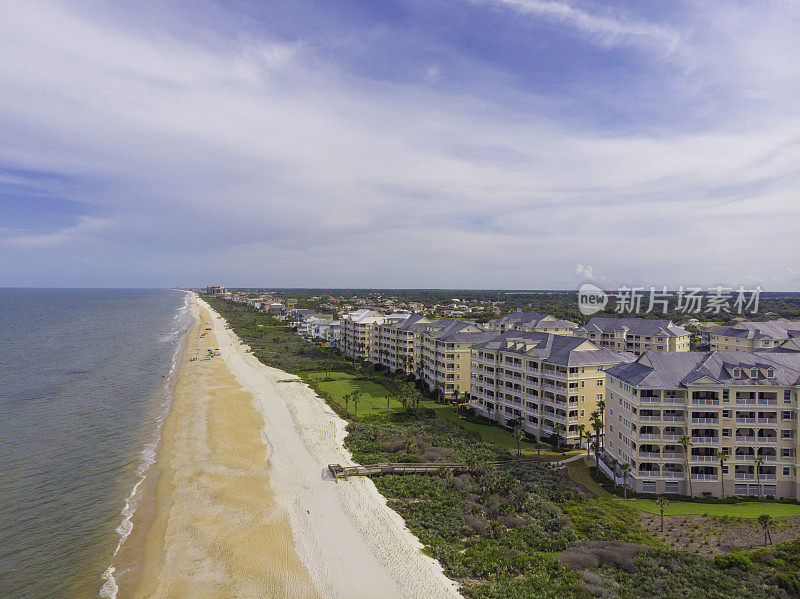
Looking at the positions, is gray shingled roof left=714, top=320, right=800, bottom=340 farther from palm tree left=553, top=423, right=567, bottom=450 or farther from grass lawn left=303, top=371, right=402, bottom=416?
grass lawn left=303, top=371, right=402, bottom=416

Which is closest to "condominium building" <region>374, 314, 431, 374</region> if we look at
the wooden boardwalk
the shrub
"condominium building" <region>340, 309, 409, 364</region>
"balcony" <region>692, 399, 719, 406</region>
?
"condominium building" <region>340, 309, 409, 364</region>

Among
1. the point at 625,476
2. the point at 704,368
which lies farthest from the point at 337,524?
the point at 704,368

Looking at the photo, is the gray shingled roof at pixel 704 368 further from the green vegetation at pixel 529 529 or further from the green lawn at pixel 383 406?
the green lawn at pixel 383 406

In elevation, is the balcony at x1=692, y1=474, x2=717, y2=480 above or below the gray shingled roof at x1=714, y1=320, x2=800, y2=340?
below

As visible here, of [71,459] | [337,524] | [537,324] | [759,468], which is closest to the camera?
[337,524]

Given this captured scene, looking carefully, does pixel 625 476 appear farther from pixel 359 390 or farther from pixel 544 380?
pixel 359 390
